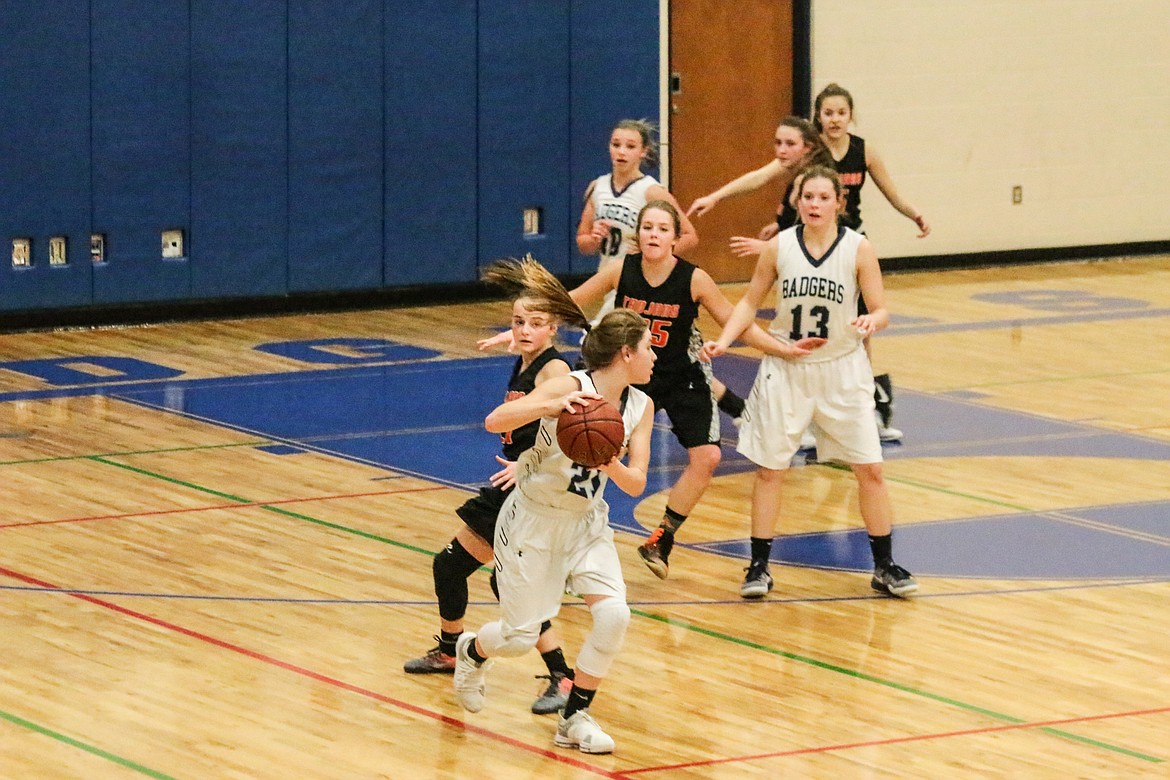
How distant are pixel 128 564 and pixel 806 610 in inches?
110

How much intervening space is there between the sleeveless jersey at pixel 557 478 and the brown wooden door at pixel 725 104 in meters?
11.2

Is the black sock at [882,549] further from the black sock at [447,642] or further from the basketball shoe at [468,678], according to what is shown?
the basketball shoe at [468,678]

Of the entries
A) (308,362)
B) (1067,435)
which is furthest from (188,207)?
(1067,435)

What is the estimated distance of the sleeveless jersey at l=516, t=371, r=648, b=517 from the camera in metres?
6.26

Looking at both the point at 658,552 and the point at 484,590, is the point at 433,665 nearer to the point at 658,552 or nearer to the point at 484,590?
the point at 484,590

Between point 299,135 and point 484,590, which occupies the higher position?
point 299,135

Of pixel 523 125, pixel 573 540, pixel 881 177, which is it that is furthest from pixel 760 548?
pixel 523 125

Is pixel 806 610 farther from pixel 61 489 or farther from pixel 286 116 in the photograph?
pixel 286 116

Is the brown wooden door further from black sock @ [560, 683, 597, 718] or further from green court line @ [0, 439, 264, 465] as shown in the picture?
black sock @ [560, 683, 597, 718]

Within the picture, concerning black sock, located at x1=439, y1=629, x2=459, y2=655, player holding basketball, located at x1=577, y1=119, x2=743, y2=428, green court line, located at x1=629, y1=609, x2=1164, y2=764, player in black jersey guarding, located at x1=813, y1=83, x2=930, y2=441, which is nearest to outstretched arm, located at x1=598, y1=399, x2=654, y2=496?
black sock, located at x1=439, y1=629, x2=459, y2=655

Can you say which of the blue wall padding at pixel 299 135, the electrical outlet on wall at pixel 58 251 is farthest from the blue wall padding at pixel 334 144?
the electrical outlet on wall at pixel 58 251

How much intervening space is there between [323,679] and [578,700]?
1064 millimetres

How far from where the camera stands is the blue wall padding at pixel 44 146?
47.1 ft

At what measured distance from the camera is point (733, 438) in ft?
38.1
